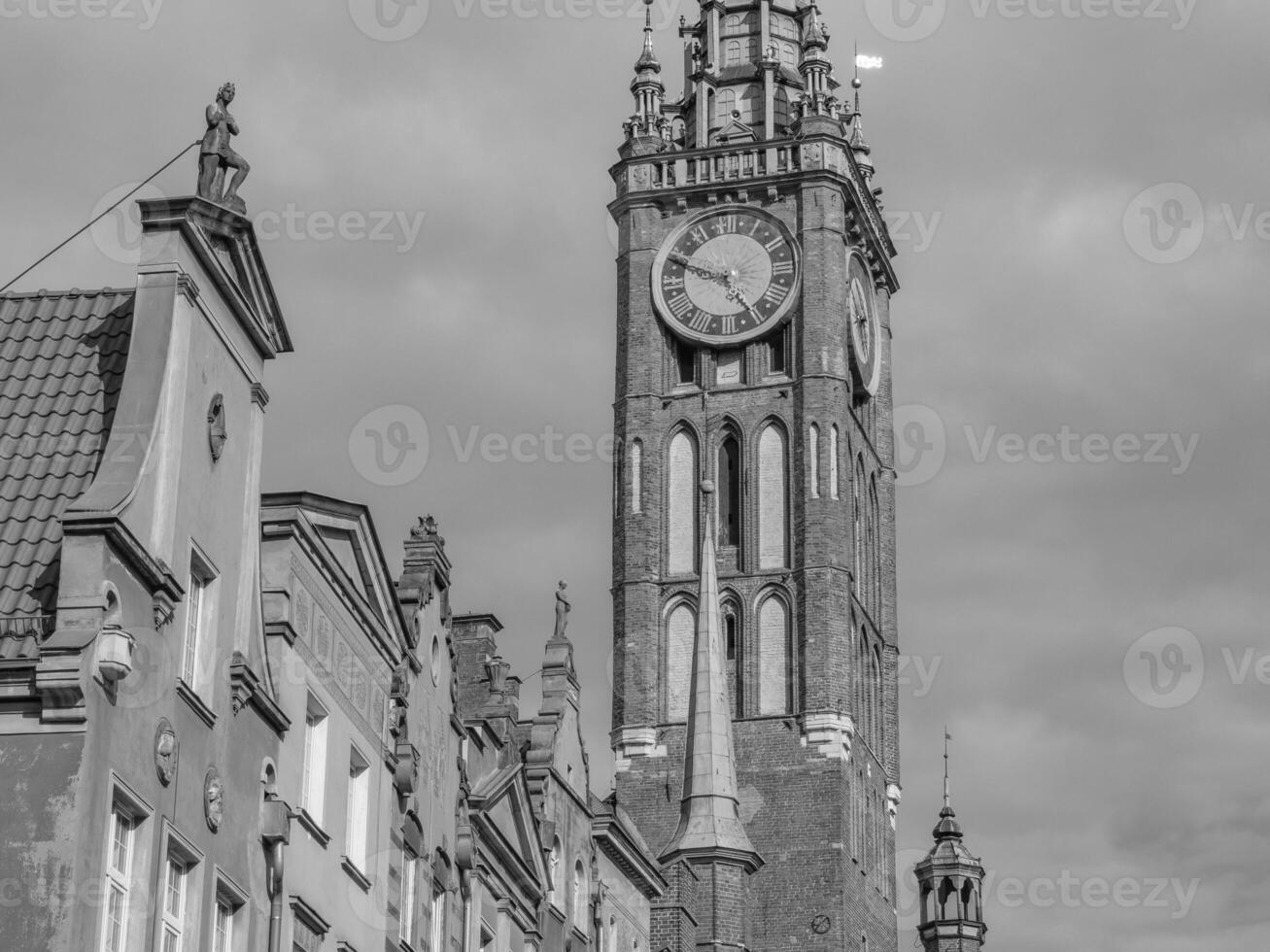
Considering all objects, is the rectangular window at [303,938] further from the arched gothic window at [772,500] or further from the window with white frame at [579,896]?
the arched gothic window at [772,500]

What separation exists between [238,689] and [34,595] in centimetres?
284

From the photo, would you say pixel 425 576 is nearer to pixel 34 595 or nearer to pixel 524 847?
pixel 524 847

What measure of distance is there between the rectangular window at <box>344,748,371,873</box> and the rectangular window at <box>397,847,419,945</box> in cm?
119

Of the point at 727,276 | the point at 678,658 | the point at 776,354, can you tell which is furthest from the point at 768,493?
the point at 727,276

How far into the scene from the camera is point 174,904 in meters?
21.5

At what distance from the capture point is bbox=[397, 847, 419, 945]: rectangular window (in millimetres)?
27875

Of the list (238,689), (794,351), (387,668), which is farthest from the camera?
(794,351)

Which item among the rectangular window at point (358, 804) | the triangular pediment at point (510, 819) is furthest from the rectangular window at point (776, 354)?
the rectangular window at point (358, 804)

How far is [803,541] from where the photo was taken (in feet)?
229

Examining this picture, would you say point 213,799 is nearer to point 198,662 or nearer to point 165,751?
point 198,662

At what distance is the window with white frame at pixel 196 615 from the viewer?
22188 millimetres

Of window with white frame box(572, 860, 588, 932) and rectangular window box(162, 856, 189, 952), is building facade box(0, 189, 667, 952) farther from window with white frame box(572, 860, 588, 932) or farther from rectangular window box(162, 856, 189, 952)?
window with white frame box(572, 860, 588, 932)

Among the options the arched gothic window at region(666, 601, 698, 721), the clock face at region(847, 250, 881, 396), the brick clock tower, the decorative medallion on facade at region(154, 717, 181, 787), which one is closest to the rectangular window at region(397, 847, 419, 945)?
the decorative medallion on facade at region(154, 717, 181, 787)

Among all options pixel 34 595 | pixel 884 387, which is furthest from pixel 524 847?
pixel 884 387
